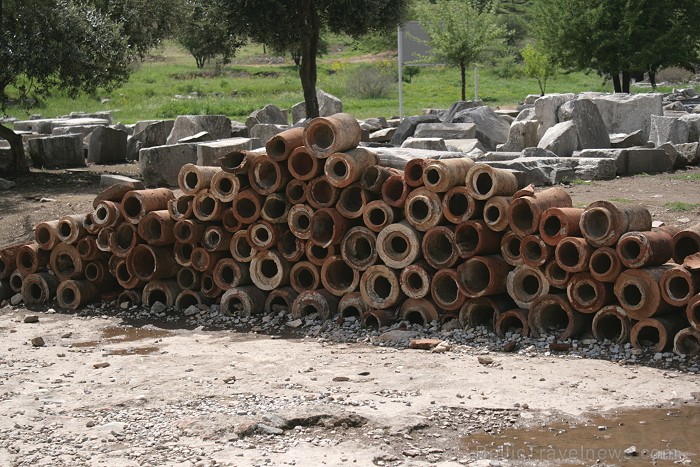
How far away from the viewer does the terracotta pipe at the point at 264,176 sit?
921cm

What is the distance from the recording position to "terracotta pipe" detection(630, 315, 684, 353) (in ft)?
24.2

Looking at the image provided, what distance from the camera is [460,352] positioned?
7.92 metres

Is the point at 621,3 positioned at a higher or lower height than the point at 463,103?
higher

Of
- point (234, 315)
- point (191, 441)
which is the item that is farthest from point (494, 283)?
point (191, 441)

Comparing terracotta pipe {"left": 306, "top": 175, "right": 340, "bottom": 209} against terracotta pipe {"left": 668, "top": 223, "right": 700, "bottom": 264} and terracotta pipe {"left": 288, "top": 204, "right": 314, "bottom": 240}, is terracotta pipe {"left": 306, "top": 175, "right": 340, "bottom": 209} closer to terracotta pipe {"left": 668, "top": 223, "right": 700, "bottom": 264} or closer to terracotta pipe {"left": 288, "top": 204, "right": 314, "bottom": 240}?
terracotta pipe {"left": 288, "top": 204, "right": 314, "bottom": 240}

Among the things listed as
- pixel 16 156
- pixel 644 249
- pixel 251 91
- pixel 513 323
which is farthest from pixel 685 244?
pixel 251 91

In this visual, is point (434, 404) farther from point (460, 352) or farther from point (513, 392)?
point (460, 352)

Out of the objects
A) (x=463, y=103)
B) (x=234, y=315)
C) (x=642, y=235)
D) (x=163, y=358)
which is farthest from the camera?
(x=463, y=103)

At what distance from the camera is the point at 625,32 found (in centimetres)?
2794

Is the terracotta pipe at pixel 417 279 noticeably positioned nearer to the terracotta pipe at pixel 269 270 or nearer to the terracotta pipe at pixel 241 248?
the terracotta pipe at pixel 269 270

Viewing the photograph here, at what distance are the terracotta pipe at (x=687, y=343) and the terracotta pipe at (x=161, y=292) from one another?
4.92m

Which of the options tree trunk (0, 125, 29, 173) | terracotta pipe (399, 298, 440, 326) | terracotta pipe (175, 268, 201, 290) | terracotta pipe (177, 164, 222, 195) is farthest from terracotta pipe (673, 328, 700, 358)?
tree trunk (0, 125, 29, 173)

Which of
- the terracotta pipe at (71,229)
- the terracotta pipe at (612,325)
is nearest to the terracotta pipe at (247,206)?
the terracotta pipe at (71,229)

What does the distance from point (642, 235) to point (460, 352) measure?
5.61 ft
